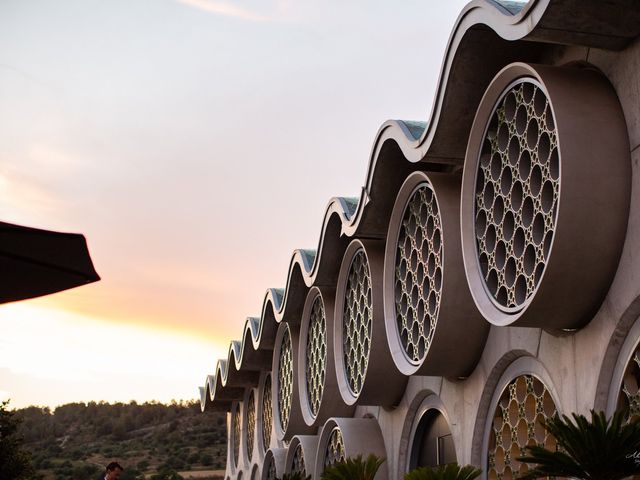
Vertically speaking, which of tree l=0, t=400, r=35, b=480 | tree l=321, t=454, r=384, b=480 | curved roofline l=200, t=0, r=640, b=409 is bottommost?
tree l=321, t=454, r=384, b=480

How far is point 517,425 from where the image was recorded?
1179 cm

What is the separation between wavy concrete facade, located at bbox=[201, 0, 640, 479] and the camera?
31.5 feet

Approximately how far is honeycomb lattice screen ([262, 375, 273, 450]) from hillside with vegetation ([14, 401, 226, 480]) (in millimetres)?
18558

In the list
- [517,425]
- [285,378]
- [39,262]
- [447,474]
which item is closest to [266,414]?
[285,378]

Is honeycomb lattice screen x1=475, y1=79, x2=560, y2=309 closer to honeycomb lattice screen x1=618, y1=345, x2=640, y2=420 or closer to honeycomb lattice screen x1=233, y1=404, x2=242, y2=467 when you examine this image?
honeycomb lattice screen x1=618, y1=345, x2=640, y2=420

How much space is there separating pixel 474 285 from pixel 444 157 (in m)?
2.19

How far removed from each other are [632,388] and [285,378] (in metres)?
14.9

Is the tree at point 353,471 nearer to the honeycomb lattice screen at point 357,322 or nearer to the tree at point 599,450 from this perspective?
the honeycomb lattice screen at point 357,322

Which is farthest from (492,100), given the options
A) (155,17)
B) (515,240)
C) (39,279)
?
(155,17)

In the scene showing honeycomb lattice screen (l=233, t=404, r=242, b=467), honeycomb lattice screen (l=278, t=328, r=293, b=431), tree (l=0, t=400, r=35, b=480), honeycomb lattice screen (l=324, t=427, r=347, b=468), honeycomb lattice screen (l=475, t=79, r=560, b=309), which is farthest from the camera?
honeycomb lattice screen (l=233, t=404, r=242, b=467)

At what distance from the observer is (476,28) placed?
36.8 ft

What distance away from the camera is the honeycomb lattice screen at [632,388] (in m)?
9.30

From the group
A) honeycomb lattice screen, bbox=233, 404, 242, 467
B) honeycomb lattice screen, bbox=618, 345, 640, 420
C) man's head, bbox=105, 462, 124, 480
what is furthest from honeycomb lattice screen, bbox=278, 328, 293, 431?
honeycomb lattice screen, bbox=618, 345, 640, 420

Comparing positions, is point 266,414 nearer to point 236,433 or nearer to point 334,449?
point 236,433
